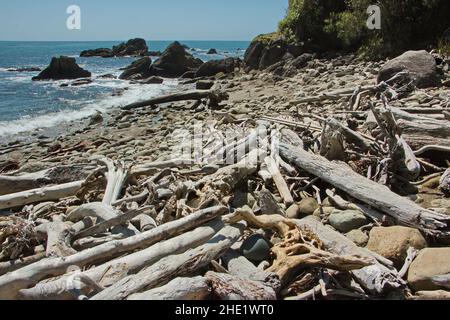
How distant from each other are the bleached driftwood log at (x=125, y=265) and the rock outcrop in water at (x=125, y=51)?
2749 inches

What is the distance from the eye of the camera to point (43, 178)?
6277mm

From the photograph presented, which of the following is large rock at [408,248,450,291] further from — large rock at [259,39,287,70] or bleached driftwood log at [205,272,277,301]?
large rock at [259,39,287,70]

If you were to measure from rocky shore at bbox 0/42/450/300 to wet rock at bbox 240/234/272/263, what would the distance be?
0.05 feet

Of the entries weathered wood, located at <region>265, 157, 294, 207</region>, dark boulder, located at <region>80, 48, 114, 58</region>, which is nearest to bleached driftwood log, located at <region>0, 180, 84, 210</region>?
weathered wood, located at <region>265, 157, 294, 207</region>

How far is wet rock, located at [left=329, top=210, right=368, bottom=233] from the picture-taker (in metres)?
4.65

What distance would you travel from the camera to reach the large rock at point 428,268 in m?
3.43

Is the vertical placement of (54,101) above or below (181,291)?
above

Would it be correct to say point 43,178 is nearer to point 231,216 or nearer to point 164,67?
point 231,216

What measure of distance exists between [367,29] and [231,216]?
1753cm

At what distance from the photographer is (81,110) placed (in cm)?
1958

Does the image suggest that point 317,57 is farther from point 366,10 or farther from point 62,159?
point 62,159

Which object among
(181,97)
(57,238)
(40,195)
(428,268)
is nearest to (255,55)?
(181,97)

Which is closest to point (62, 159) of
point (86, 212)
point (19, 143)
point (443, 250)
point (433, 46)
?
point (19, 143)

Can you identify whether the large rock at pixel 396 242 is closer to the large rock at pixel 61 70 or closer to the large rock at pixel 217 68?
the large rock at pixel 217 68
